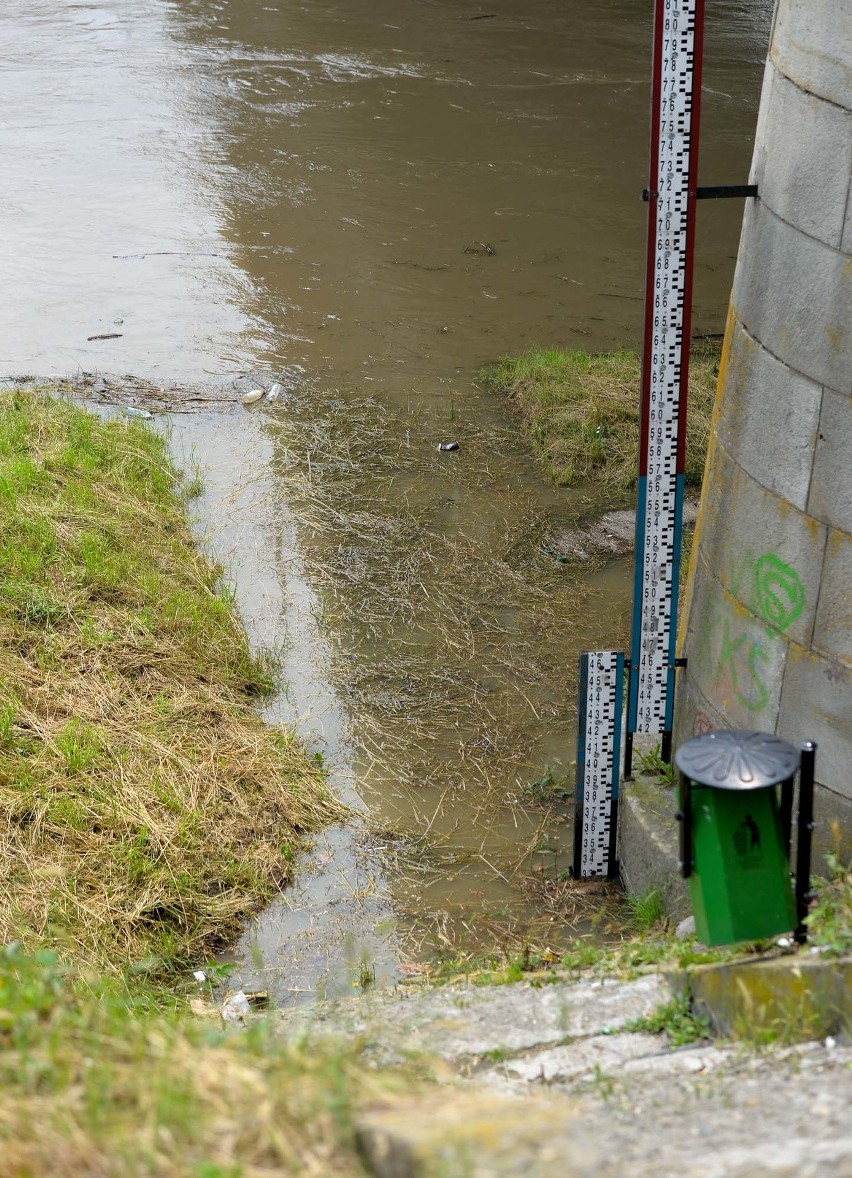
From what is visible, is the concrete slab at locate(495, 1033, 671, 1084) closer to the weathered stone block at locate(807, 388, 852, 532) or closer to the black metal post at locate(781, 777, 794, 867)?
the black metal post at locate(781, 777, 794, 867)

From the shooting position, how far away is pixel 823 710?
4.01 metres

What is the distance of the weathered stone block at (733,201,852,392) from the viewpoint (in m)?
3.70

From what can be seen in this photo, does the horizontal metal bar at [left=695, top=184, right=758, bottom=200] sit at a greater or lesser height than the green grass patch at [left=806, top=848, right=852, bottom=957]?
greater

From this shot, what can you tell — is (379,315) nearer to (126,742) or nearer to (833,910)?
(126,742)

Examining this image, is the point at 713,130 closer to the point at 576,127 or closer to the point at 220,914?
the point at 576,127

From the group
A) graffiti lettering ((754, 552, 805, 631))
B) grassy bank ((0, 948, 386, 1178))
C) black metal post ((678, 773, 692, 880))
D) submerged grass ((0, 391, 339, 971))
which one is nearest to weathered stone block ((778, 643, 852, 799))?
graffiti lettering ((754, 552, 805, 631))

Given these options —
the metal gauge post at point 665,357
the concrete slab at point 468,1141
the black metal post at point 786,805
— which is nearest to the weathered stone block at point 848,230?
the metal gauge post at point 665,357

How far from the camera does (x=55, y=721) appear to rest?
565 centimetres

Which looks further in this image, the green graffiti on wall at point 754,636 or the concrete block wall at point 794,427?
the green graffiti on wall at point 754,636

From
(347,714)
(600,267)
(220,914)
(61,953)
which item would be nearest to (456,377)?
(600,267)

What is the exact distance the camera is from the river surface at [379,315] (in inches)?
221

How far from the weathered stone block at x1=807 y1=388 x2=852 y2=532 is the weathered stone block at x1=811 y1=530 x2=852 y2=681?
64mm

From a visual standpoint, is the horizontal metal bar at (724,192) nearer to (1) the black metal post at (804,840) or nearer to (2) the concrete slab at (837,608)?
(2) the concrete slab at (837,608)

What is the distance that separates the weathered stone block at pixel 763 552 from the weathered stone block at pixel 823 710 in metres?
0.10
